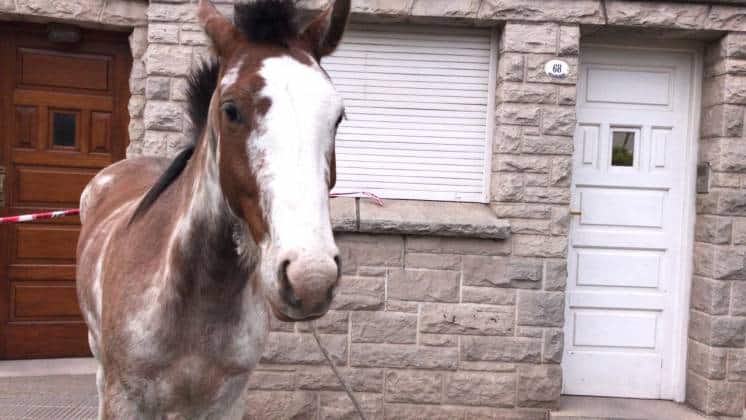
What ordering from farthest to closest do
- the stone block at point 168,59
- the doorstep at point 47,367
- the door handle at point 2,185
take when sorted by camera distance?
1. the door handle at point 2,185
2. the doorstep at point 47,367
3. the stone block at point 168,59

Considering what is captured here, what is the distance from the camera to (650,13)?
14.7ft

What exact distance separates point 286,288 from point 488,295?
332cm

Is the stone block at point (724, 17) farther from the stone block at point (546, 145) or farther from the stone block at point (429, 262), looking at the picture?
the stone block at point (429, 262)

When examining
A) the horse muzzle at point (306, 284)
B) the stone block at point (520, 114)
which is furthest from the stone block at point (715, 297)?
the horse muzzle at point (306, 284)

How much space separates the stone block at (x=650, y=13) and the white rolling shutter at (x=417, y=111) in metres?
0.85

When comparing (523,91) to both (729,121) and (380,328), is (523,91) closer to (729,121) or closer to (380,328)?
(729,121)

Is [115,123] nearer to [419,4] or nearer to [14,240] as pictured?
[14,240]

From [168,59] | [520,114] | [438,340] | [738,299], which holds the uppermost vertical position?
[168,59]

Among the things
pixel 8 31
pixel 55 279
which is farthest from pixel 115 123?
pixel 55 279

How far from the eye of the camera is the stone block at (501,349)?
452 cm

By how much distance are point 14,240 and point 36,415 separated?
1.54 m

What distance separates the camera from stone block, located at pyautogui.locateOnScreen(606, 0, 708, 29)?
4473 mm

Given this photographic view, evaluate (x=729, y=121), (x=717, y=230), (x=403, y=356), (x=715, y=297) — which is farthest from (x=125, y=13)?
(x=715, y=297)

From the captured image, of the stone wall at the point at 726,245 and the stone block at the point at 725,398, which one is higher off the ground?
the stone wall at the point at 726,245
